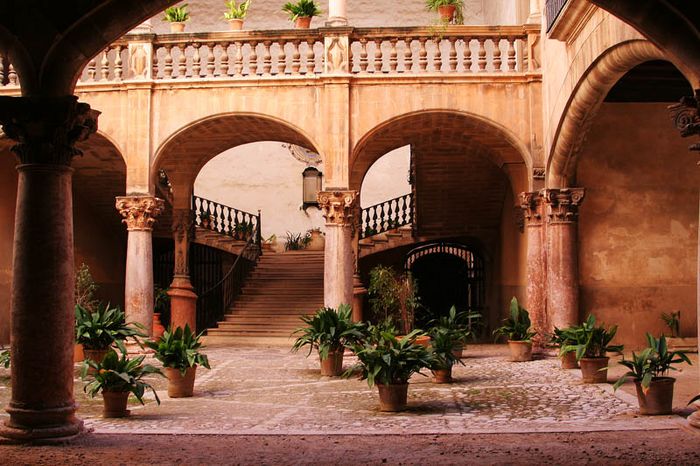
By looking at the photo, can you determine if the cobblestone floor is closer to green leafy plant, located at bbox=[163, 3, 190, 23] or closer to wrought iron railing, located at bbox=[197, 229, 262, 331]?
wrought iron railing, located at bbox=[197, 229, 262, 331]

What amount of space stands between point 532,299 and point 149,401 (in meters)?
7.03

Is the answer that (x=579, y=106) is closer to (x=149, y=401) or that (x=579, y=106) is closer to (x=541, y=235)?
(x=541, y=235)

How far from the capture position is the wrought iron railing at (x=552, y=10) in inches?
465

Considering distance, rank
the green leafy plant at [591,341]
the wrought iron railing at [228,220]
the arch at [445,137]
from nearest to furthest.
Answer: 1. the green leafy plant at [591,341]
2. the arch at [445,137]
3. the wrought iron railing at [228,220]

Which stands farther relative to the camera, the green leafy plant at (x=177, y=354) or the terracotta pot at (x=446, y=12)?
the terracotta pot at (x=446, y=12)

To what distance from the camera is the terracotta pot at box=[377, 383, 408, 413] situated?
861 cm

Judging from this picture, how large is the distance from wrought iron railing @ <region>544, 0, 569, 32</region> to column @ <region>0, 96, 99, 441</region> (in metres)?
7.44

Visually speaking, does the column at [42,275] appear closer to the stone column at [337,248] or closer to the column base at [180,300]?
the stone column at [337,248]

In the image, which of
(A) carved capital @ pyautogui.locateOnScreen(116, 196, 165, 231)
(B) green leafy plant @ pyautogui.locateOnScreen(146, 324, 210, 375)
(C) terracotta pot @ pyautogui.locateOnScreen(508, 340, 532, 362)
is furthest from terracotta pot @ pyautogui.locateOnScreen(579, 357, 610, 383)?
(A) carved capital @ pyautogui.locateOnScreen(116, 196, 165, 231)

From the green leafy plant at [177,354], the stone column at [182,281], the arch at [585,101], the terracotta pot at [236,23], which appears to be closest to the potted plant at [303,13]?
the terracotta pot at [236,23]

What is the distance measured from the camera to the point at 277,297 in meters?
19.2

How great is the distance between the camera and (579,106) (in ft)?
39.4

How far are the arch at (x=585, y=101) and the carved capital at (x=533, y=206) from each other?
443 millimetres

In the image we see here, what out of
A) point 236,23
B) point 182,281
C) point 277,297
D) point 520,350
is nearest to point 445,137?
point 236,23
